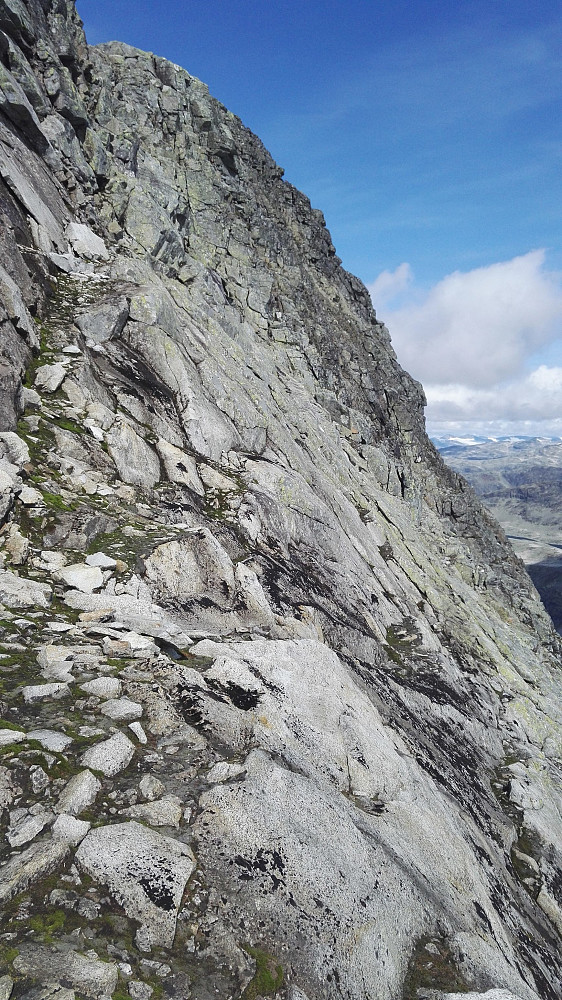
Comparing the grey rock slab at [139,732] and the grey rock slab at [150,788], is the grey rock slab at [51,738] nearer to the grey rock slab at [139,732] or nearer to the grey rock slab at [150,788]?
the grey rock slab at [139,732]

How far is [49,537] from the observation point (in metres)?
11.3

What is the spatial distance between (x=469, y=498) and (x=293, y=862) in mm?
86925

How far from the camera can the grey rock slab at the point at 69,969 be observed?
412 centimetres

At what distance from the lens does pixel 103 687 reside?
8.00 meters

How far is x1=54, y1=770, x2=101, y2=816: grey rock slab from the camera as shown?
5.82 metres

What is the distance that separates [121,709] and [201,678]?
1.84m

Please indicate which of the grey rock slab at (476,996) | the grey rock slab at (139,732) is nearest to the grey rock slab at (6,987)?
the grey rock slab at (139,732)

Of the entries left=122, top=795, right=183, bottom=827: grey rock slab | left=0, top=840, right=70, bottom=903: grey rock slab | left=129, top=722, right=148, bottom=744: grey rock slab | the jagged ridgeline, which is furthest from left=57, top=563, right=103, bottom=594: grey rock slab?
left=0, top=840, right=70, bottom=903: grey rock slab

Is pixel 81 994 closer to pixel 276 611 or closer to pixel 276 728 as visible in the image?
pixel 276 728

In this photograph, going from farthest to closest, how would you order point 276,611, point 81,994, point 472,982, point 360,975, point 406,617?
point 406,617
point 276,611
point 472,982
point 360,975
point 81,994

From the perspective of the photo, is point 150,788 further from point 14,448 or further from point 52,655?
point 14,448

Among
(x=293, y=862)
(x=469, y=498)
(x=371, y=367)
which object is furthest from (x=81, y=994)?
(x=469, y=498)

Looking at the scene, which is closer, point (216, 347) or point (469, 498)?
point (216, 347)

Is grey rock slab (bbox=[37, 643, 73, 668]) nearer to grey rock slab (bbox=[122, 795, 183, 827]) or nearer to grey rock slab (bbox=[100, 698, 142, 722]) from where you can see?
grey rock slab (bbox=[100, 698, 142, 722])
